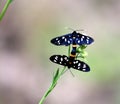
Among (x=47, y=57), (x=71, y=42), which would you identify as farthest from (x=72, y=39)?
(x=47, y=57)

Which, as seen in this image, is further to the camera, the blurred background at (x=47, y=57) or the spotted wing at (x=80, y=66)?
the blurred background at (x=47, y=57)

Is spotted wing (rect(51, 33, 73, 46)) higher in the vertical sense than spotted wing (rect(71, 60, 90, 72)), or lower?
higher

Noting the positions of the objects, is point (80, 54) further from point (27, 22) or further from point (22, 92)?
point (27, 22)

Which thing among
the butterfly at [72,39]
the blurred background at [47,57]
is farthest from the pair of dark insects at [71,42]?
the blurred background at [47,57]

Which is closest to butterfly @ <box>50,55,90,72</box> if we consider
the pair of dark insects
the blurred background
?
the pair of dark insects

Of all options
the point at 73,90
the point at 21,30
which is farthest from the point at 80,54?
the point at 21,30

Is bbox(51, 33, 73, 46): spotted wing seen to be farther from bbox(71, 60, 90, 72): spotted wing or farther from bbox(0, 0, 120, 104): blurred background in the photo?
bbox(0, 0, 120, 104): blurred background

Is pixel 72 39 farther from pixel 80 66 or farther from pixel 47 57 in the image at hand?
pixel 47 57

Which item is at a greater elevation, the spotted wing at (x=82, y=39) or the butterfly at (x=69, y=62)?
the spotted wing at (x=82, y=39)

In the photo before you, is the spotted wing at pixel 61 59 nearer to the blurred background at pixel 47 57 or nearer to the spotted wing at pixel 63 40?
the spotted wing at pixel 63 40
